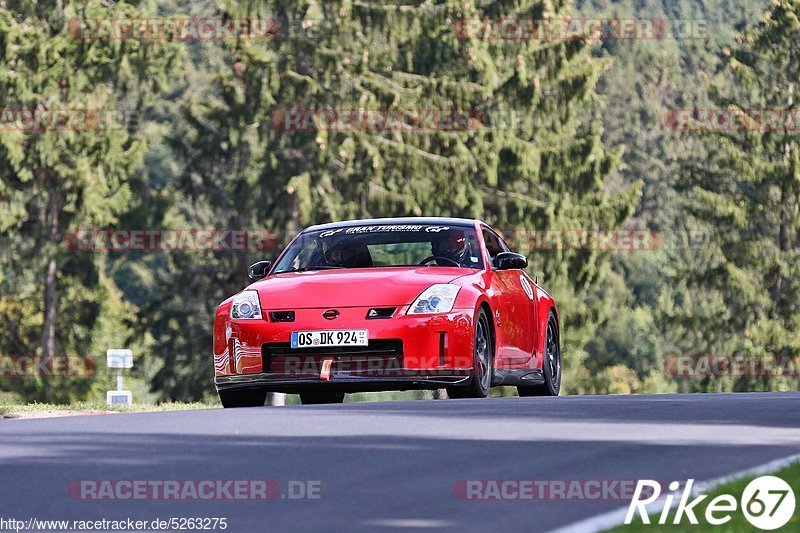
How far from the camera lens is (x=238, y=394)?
50.4 feet

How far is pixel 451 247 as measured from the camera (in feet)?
53.5

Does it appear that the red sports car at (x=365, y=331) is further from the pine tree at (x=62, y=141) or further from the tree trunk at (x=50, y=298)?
the tree trunk at (x=50, y=298)

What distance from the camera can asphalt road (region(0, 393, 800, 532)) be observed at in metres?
7.48

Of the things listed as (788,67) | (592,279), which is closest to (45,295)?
(592,279)

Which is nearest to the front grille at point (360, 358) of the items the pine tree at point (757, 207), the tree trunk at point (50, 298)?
the tree trunk at point (50, 298)

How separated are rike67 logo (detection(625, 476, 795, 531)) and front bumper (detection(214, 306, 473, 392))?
20.8 ft

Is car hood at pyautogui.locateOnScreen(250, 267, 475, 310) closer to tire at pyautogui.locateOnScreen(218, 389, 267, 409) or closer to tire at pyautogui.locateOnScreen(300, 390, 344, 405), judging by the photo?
tire at pyautogui.locateOnScreen(218, 389, 267, 409)

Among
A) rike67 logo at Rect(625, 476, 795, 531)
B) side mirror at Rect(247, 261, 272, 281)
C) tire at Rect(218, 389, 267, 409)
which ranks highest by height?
rike67 logo at Rect(625, 476, 795, 531)

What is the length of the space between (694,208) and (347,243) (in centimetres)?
3901

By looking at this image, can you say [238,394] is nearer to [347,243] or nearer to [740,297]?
[347,243]

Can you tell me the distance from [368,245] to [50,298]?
3452 centimetres

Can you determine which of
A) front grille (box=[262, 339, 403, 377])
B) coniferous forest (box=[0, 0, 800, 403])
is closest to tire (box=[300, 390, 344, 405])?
front grille (box=[262, 339, 403, 377])

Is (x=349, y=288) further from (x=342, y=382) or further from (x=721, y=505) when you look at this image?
(x=721, y=505)

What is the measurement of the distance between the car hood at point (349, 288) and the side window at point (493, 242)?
79.0 inches
